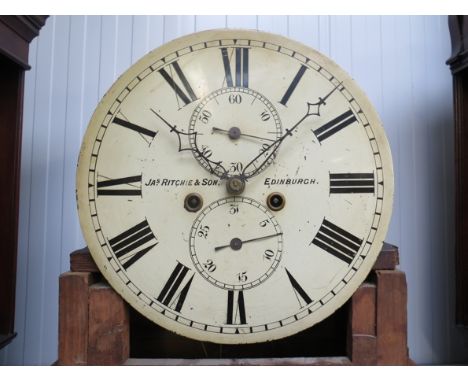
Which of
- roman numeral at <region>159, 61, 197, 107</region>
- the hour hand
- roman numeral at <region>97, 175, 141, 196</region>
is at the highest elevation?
roman numeral at <region>159, 61, 197, 107</region>

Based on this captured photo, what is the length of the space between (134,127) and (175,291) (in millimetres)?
367

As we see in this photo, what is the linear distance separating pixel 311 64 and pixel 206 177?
337 mm

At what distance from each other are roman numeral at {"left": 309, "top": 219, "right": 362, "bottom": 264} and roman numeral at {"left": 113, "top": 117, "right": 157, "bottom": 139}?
1.38 ft

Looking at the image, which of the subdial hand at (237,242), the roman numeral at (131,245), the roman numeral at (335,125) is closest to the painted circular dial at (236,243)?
the subdial hand at (237,242)

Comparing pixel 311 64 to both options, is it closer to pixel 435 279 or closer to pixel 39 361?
pixel 435 279

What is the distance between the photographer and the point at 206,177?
2.98 ft

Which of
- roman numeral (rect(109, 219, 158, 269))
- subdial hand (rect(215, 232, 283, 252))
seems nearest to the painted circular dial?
subdial hand (rect(215, 232, 283, 252))

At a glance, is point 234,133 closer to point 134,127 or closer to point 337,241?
point 134,127

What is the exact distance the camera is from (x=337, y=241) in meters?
0.89

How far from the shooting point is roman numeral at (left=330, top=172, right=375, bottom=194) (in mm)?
887

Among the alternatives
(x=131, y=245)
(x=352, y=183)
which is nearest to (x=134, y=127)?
(x=131, y=245)

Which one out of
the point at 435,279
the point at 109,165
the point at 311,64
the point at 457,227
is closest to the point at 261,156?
the point at 311,64

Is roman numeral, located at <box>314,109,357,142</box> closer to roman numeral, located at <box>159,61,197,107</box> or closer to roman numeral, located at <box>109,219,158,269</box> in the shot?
roman numeral, located at <box>159,61,197,107</box>

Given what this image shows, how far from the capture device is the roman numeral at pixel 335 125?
90cm
